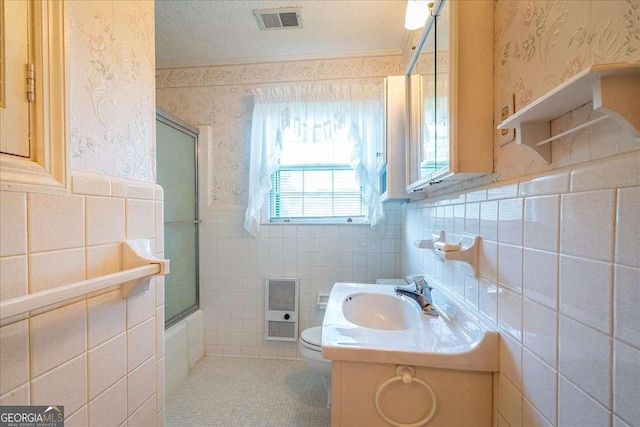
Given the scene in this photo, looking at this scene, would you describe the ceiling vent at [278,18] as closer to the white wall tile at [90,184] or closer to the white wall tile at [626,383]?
the white wall tile at [90,184]

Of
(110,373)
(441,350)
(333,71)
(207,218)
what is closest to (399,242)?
(441,350)

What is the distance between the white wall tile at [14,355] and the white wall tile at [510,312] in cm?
106

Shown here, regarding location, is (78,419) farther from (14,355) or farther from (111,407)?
(14,355)

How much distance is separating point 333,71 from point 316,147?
0.64 metres

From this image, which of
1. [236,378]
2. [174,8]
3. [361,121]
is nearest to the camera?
[174,8]

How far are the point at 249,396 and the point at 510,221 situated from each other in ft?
6.09

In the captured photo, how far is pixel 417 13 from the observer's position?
1.14m

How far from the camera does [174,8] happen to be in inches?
64.1

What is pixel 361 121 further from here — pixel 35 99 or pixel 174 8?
pixel 35 99

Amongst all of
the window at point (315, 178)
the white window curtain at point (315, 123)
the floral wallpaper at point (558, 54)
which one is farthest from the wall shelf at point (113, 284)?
the window at point (315, 178)

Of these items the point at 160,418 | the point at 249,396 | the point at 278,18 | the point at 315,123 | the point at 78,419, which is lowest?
the point at 249,396

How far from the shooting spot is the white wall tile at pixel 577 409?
0.46 metres

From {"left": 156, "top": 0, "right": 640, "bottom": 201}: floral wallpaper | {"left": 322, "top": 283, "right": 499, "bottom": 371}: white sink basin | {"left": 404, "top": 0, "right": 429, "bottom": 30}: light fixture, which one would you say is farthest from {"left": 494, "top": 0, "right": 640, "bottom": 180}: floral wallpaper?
{"left": 322, "top": 283, "right": 499, "bottom": 371}: white sink basin

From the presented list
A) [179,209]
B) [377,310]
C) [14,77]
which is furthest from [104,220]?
[179,209]
